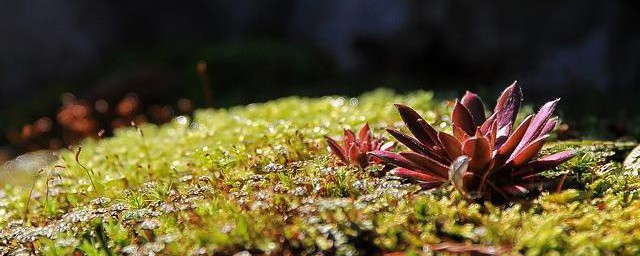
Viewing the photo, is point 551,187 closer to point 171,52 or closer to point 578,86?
point 578,86

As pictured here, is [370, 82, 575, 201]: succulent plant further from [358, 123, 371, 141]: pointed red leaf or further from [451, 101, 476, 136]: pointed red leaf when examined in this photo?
[358, 123, 371, 141]: pointed red leaf

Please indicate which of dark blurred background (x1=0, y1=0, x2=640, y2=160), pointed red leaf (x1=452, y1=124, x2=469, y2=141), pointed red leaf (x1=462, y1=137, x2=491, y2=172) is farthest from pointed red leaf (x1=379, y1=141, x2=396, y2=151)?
dark blurred background (x1=0, y1=0, x2=640, y2=160)

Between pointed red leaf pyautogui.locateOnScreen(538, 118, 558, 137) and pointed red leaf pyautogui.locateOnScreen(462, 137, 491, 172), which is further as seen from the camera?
pointed red leaf pyautogui.locateOnScreen(538, 118, 558, 137)

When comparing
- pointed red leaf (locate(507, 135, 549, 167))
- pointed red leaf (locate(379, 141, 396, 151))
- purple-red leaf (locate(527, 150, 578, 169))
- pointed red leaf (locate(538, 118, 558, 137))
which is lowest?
purple-red leaf (locate(527, 150, 578, 169))

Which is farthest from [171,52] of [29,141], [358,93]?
[358,93]

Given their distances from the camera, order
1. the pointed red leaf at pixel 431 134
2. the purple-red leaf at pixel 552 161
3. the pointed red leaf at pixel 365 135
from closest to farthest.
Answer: the purple-red leaf at pixel 552 161
the pointed red leaf at pixel 431 134
the pointed red leaf at pixel 365 135

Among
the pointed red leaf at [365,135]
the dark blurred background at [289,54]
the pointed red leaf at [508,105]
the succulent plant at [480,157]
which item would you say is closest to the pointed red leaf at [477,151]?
the succulent plant at [480,157]

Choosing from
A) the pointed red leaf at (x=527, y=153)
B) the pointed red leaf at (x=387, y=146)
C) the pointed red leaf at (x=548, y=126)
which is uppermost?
the pointed red leaf at (x=387, y=146)

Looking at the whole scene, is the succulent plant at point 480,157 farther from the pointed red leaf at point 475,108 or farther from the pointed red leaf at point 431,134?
the pointed red leaf at point 475,108
